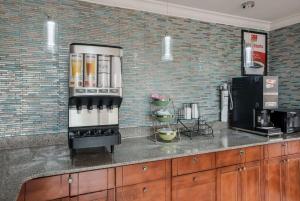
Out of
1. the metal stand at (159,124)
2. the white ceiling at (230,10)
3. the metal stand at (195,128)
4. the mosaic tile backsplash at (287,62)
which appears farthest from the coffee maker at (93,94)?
the mosaic tile backsplash at (287,62)

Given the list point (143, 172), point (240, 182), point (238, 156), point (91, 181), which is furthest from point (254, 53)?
point (91, 181)

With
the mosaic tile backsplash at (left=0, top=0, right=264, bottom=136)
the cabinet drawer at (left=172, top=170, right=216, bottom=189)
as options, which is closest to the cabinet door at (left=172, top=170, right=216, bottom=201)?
the cabinet drawer at (left=172, top=170, right=216, bottom=189)

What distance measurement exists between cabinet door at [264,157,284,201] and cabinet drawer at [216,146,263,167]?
0.54 feet

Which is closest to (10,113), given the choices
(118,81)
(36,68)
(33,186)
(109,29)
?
(36,68)

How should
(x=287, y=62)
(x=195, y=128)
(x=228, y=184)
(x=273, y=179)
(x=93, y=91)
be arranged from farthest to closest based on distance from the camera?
(x=287, y=62)
(x=195, y=128)
(x=273, y=179)
(x=228, y=184)
(x=93, y=91)

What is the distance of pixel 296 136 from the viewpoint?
2381 millimetres

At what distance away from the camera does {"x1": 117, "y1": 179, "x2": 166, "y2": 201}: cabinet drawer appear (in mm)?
1578

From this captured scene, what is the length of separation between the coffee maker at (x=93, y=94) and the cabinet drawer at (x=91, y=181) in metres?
0.20

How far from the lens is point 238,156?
2.04 meters

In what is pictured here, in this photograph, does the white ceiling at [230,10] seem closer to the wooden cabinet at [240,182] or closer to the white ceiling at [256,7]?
the white ceiling at [256,7]

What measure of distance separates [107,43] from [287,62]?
2.27 m

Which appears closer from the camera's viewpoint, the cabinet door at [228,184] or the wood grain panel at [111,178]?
the wood grain panel at [111,178]

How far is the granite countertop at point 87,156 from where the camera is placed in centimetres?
130

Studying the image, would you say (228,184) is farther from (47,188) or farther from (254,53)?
(254,53)
